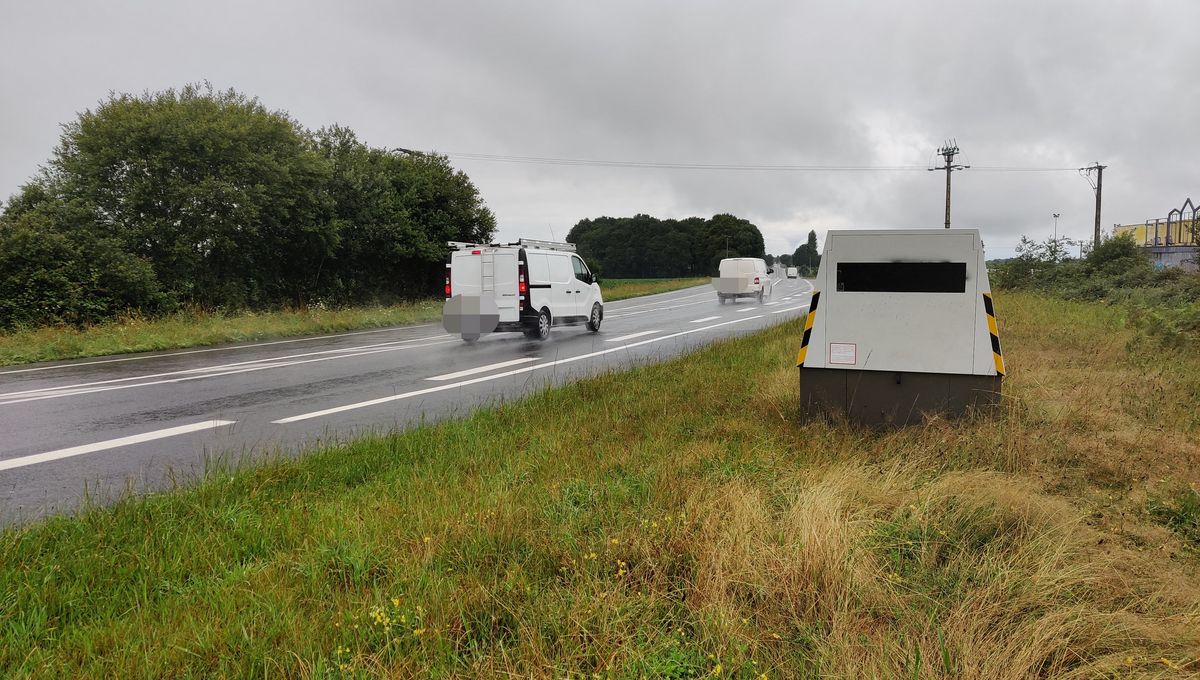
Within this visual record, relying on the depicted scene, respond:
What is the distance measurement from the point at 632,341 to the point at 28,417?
34.2 feet

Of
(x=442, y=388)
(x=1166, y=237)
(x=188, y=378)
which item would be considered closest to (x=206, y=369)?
(x=188, y=378)

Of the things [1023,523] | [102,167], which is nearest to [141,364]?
[1023,523]

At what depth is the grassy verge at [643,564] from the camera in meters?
2.31

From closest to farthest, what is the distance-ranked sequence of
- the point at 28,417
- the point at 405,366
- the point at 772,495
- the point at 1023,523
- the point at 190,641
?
the point at 190,641 < the point at 1023,523 < the point at 772,495 < the point at 28,417 < the point at 405,366

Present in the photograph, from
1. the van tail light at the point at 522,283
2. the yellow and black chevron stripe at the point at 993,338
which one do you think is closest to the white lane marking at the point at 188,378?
the van tail light at the point at 522,283

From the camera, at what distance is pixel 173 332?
1606cm

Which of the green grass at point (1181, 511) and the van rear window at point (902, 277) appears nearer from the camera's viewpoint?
the green grass at point (1181, 511)

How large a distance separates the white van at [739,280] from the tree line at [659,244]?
87.5 m

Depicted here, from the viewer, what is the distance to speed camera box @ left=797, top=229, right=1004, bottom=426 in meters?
5.21

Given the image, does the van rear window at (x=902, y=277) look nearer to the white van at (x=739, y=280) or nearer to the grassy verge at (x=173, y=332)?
the grassy verge at (x=173, y=332)

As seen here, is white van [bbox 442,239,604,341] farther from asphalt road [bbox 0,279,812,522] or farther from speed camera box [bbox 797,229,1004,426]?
speed camera box [bbox 797,229,1004,426]

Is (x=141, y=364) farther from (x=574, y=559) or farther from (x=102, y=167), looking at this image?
(x=102, y=167)

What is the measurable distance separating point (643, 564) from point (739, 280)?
112 feet

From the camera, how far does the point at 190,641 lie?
2389 millimetres
